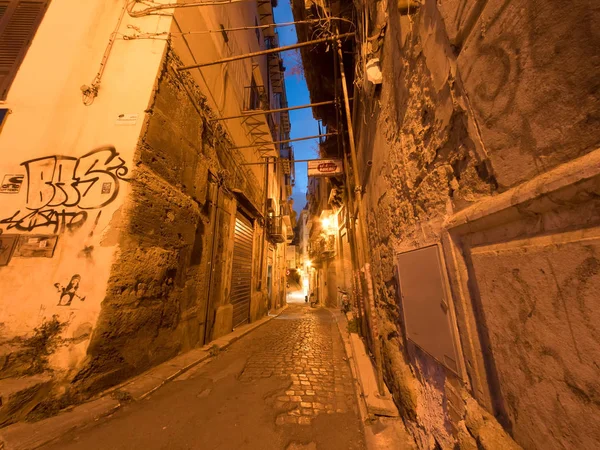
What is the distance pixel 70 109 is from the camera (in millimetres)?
3990

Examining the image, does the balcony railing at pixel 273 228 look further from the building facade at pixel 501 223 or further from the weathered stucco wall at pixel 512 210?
the weathered stucco wall at pixel 512 210

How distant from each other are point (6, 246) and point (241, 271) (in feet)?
19.1

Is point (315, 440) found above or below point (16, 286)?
below

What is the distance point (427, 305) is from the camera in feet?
6.03

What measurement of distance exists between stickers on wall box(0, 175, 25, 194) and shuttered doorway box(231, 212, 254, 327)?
4.92 meters

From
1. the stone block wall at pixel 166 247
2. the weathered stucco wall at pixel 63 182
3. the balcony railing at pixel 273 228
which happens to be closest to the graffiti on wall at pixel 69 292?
the weathered stucco wall at pixel 63 182

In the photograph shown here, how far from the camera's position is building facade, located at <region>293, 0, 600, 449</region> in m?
0.80

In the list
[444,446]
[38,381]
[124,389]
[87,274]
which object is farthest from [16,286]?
[444,446]

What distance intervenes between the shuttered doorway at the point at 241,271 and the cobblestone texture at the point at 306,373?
1.84m

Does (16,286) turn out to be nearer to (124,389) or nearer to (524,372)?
(124,389)

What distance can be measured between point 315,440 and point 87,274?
3.75 metres

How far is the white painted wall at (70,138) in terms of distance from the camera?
3133 millimetres

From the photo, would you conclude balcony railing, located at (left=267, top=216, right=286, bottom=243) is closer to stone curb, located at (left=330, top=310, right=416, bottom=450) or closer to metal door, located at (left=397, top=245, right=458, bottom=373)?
stone curb, located at (left=330, top=310, right=416, bottom=450)

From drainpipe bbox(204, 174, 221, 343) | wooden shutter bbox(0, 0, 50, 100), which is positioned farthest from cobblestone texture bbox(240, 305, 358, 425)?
wooden shutter bbox(0, 0, 50, 100)
